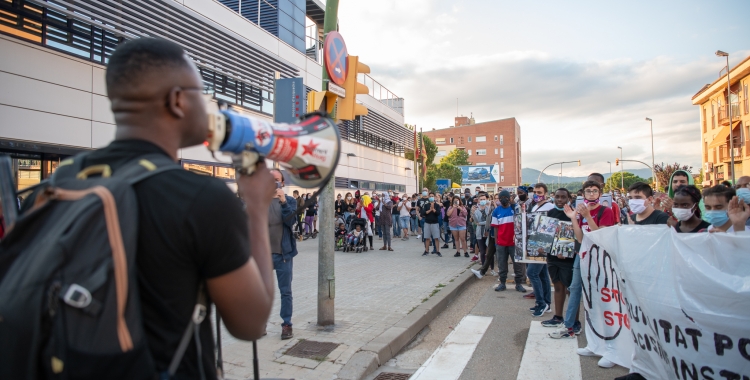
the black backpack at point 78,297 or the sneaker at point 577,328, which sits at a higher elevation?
the black backpack at point 78,297

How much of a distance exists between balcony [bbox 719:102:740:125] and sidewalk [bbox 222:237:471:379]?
122 feet

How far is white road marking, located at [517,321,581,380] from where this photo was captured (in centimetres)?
471

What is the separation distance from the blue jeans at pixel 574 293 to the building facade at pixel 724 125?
33.6m

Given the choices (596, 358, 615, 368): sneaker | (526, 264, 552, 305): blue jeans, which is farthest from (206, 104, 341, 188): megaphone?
(526, 264, 552, 305): blue jeans

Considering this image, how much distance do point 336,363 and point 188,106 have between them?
389cm

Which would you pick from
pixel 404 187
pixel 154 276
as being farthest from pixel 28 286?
pixel 404 187

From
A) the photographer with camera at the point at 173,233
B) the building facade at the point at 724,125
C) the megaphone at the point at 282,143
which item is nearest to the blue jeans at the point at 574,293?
the megaphone at the point at 282,143

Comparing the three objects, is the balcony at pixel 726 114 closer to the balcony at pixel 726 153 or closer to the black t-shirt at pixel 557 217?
the balcony at pixel 726 153

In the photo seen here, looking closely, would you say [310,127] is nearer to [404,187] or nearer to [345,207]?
[345,207]

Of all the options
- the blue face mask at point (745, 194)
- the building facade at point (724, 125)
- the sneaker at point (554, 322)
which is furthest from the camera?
the building facade at point (724, 125)

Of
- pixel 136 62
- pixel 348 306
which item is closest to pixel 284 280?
pixel 348 306

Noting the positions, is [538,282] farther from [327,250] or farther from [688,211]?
[327,250]

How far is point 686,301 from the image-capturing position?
11.8 feet

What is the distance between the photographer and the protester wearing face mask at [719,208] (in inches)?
180
